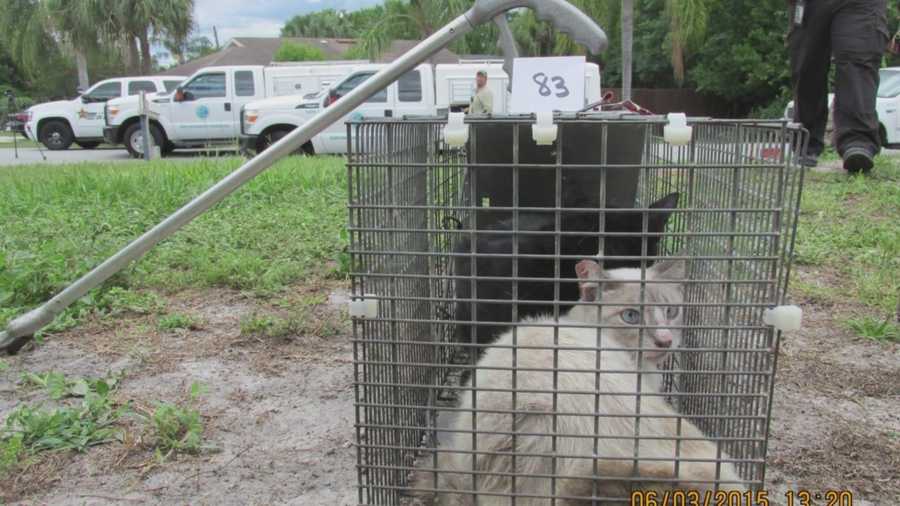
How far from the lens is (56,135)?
19.3 m

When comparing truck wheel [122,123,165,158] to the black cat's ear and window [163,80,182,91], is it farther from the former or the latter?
the black cat's ear

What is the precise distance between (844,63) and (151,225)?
555cm

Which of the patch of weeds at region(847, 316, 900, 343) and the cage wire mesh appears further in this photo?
the patch of weeds at region(847, 316, 900, 343)

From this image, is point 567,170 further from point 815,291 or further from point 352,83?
point 352,83

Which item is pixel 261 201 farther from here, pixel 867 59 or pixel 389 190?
pixel 867 59

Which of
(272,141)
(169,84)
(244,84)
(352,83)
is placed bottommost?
(272,141)

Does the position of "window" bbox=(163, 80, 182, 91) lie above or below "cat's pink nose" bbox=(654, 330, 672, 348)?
above

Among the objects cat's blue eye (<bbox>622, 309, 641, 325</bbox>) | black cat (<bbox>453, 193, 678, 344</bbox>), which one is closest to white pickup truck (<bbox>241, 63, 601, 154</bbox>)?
black cat (<bbox>453, 193, 678, 344</bbox>)

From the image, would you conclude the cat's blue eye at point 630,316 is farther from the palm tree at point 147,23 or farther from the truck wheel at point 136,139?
the palm tree at point 147,23

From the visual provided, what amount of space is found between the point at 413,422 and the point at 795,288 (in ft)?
8.82

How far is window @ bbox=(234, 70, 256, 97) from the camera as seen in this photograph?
53.9 ft

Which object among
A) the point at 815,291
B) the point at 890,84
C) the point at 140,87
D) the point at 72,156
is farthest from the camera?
the point at 140,87

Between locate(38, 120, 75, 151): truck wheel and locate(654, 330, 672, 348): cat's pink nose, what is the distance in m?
20.8
